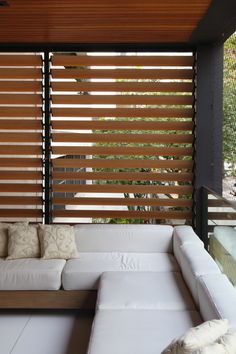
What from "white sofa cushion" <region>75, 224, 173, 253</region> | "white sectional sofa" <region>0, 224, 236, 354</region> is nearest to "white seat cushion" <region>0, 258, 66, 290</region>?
"white sectional sofa" <region>0, 224, 236, 354</region>

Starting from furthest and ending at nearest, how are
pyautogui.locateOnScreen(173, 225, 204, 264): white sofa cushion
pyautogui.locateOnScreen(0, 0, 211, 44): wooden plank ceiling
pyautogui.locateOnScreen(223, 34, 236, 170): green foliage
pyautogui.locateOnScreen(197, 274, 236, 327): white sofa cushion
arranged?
pyautogui.locateOnScreen(223, 34, 236, 170): green foliage, pyautogui.locateOnScreen(173, 225, 204, 264): white sofa cushion, pyautogui.locateOnScreen(0, 0, 211, 44): wooden plank ceiling, pyautogui.locateOnScreen(197, 274, 236, 327): white sofa cushion

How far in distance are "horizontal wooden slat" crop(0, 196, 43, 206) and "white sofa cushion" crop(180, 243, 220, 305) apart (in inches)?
93.4

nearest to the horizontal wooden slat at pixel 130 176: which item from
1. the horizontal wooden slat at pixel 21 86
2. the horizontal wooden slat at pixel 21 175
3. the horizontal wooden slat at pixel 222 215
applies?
the horizontal wooden slat at pixel 21 175

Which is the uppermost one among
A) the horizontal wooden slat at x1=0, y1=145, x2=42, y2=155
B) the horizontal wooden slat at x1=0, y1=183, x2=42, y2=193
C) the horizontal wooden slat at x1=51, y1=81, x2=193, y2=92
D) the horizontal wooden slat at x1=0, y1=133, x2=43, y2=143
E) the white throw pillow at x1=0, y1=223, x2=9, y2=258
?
the horizontal wooden slat at x1=51, y1=81, x2=193, y2=92

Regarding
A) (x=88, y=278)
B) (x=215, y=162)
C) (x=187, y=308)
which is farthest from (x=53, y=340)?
(x=215, y=162)

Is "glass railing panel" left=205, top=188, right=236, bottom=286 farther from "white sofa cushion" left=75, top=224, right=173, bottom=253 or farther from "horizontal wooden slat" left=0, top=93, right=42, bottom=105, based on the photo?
"horizontal wooden slat" left=0, top=93, right=42, bottom=105

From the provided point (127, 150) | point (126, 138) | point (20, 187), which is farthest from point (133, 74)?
point (20, 187)

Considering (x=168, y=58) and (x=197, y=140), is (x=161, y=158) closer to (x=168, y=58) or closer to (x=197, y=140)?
(x=197, y=140)

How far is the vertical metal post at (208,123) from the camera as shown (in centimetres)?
583

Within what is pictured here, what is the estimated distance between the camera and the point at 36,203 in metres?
6.14

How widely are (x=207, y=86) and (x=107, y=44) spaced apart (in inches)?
55.1

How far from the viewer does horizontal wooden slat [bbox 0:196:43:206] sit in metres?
6.14

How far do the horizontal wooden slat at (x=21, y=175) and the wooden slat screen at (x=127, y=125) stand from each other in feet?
0.71

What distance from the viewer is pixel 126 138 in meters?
6.06
